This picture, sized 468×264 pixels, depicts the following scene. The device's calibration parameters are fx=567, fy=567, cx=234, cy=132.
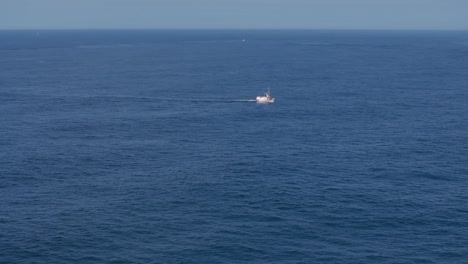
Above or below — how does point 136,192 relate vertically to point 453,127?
below

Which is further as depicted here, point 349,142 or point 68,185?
point 349,142

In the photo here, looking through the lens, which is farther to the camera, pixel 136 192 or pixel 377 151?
pixel 377 151

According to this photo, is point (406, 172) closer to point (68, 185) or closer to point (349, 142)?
point (349, 142)

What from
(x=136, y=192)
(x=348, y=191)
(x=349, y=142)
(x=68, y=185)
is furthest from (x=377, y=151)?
(x=68, y=185)

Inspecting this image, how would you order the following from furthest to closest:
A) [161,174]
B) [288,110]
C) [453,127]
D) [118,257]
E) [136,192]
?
[288,110]
[453,127]
[161,174]
[136,192]
[118,257]

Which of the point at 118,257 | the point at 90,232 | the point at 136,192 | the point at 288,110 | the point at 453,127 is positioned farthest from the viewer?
the point at 288,110

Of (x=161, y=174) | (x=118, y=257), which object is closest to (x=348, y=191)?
(x=161, y=174)

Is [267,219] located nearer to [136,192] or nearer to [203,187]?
[203,187]

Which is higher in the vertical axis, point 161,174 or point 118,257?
point 161,174

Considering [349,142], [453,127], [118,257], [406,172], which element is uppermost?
[453,127]

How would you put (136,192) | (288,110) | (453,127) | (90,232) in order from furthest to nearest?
(288,110)
(453,127)
(136,192)
(90,232)
